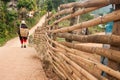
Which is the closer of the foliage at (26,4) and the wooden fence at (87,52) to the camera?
the wooden fence at (87,52)

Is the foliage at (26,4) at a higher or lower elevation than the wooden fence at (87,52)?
higher

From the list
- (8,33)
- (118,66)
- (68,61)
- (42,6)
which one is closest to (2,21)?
(8,33)

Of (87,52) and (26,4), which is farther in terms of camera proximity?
(26,4)

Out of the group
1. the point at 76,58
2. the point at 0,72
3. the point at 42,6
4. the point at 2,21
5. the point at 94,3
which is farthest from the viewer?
the point at 42,6

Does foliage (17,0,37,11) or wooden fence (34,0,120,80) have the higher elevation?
foliage (17,0,37,11)

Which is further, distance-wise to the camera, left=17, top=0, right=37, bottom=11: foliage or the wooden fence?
left=17, top=0, right=37, bottom=11: foliage

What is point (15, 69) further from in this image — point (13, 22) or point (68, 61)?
point (13, 22)

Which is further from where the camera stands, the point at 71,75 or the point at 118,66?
the point at 71,75

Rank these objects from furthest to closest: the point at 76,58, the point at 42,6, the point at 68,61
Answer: the point at 42,6 → the point at 68,61 → the point at 76,58

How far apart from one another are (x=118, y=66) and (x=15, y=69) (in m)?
3.84

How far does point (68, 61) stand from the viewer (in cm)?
455

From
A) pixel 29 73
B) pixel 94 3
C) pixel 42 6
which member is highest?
pixel 42 6

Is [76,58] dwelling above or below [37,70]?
above

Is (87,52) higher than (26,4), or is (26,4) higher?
(26,4)
